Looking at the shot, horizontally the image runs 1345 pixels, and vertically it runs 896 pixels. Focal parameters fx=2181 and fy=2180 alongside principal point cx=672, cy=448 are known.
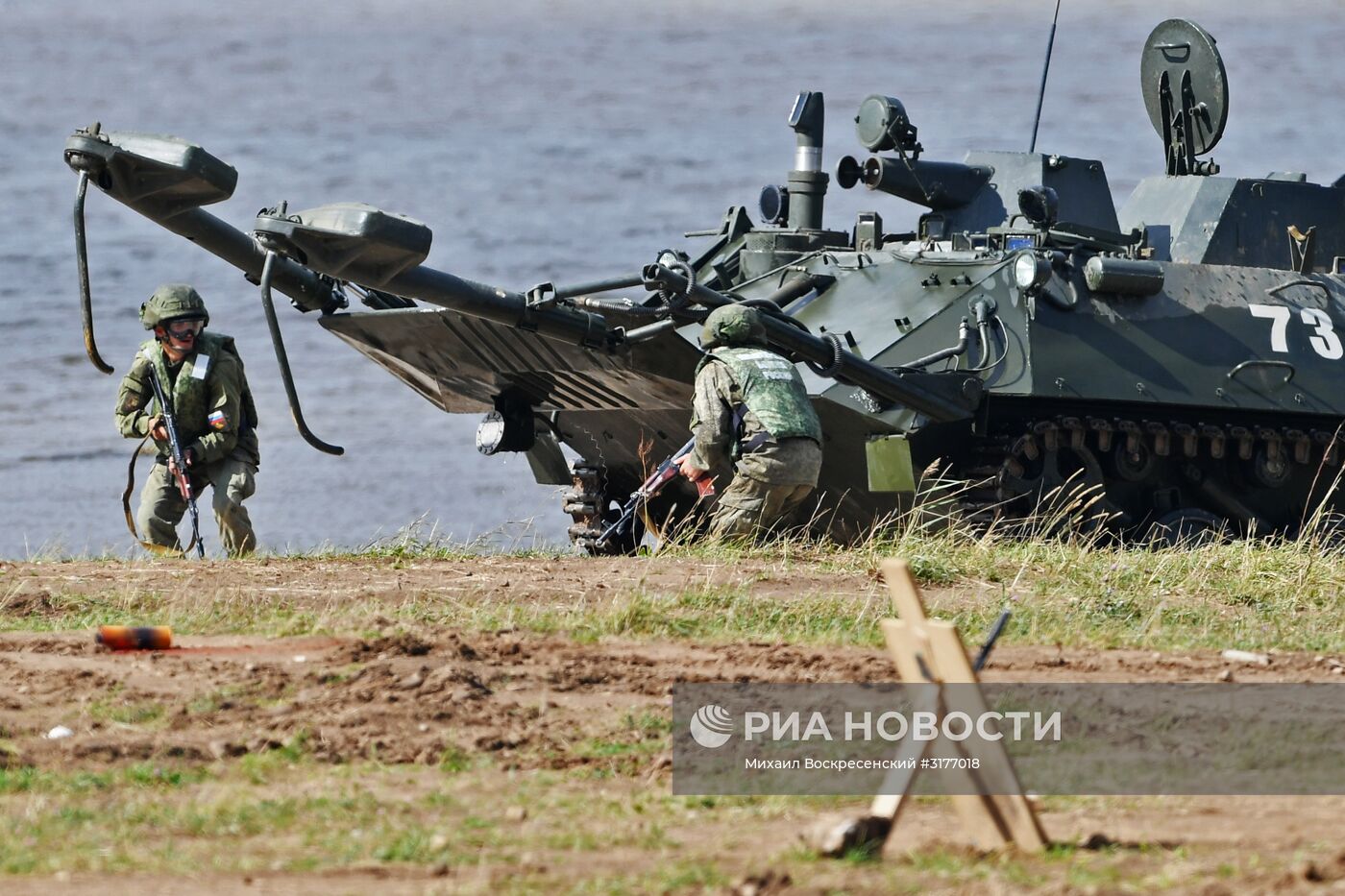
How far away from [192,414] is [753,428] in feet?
9.73

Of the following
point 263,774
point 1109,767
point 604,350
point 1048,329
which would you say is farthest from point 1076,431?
point 263,774

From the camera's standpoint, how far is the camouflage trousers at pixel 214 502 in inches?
456

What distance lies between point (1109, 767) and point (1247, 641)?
8.35 ft

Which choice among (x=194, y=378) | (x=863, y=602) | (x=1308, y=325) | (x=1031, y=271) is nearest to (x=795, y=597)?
(x=863, y=602)

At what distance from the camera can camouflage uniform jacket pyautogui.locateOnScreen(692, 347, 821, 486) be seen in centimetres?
1105

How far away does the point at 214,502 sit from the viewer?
38.1ft

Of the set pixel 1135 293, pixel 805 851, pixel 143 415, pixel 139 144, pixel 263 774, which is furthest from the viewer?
pixel 1135 293

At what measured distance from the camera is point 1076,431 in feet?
39.9

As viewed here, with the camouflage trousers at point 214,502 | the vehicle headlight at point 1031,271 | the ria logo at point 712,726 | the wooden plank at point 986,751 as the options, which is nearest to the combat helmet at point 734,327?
the vehicle headlight at point 1031,271

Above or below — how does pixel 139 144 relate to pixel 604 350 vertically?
above

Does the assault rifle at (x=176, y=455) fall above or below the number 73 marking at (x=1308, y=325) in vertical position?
below

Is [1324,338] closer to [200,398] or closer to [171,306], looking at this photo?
[200,398]

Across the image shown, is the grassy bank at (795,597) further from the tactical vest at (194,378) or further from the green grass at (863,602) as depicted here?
the tactical vest at (194,378)

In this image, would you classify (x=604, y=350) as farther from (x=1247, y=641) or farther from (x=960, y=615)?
(x=1247, y=641)
